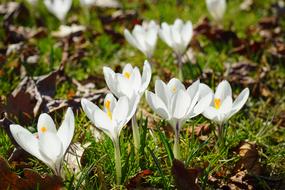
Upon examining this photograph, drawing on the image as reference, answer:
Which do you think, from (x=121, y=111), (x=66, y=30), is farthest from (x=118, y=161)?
(x=66, y=30)

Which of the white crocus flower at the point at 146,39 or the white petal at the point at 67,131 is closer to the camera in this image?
the white petal at the point at 67,131

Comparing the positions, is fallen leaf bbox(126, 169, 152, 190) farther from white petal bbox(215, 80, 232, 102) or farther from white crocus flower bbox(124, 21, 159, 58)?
white crocus flower bbox(124, 21, 159, 58)

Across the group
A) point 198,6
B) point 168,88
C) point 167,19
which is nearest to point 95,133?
point 168,88

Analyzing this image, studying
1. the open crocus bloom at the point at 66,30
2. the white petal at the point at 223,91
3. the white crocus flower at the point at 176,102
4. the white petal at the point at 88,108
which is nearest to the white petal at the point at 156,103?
the white crocus flower at the point at 176,102

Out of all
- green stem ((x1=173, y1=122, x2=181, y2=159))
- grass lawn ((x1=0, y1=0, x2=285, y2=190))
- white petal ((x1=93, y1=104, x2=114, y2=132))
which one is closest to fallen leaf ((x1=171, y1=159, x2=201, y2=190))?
grass lawn ((x1=0, y1=0, x2=285, y2=190))

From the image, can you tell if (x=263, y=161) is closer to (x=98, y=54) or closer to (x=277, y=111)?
(x=277, y=111)

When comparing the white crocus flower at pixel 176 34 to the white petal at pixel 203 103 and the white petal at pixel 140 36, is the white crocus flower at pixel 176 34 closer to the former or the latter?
the white petal at pixel 140 36
